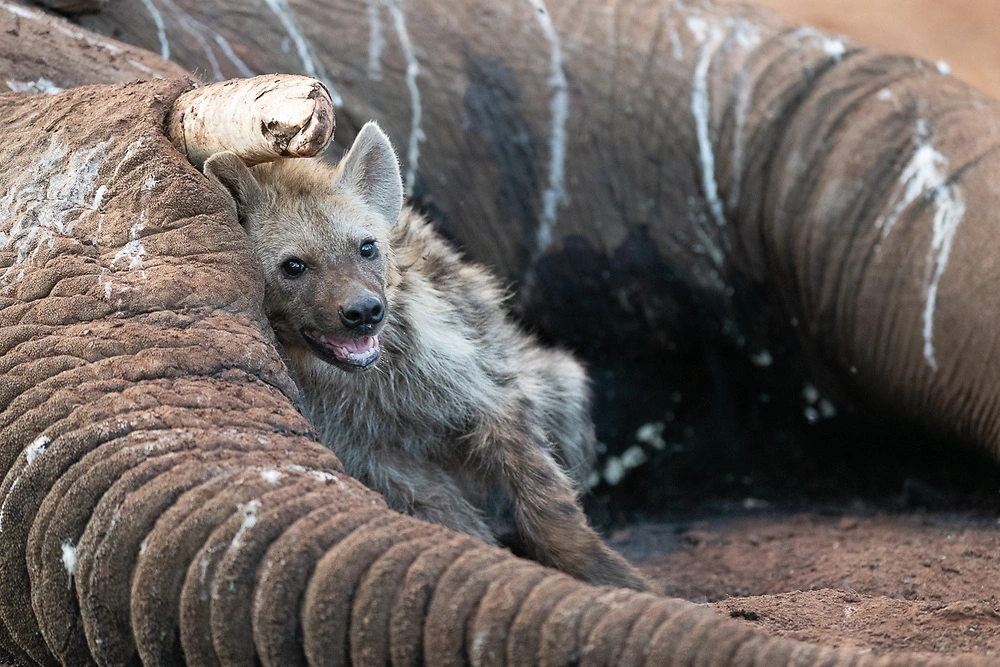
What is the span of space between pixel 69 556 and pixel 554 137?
2886 millimetres

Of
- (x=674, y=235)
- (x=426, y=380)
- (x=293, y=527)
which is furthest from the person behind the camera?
(x=674, y=235)

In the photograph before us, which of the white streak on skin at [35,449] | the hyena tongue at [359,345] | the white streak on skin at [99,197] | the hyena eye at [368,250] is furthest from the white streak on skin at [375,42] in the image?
the white streak on skin at [35,449]

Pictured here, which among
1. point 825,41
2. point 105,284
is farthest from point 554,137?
point 105,284

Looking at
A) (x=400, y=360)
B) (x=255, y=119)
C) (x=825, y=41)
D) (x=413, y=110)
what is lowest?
(x=400, y=360)

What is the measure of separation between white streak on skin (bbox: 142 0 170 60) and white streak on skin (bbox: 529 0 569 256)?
1.48m

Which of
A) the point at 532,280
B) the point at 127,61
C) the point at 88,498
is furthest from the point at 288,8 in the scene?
the point at 88,498

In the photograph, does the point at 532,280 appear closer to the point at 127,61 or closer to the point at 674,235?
the point at 674,235

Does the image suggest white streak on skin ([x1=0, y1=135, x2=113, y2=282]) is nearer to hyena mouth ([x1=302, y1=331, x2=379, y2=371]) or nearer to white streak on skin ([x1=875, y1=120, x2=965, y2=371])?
hyena mouth ([x1=302, y1=331, x2=379, y2=371])

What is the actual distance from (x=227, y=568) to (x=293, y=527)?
0.39 ft

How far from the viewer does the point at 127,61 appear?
3107mm

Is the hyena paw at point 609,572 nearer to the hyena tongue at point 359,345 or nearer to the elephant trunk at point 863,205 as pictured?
the hyena tongue at point 359,345

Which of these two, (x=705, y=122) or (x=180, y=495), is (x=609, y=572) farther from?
(x=705, y=122)

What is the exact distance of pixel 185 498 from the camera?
5.78ft

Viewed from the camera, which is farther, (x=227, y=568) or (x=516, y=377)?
(x=516, y=377)
